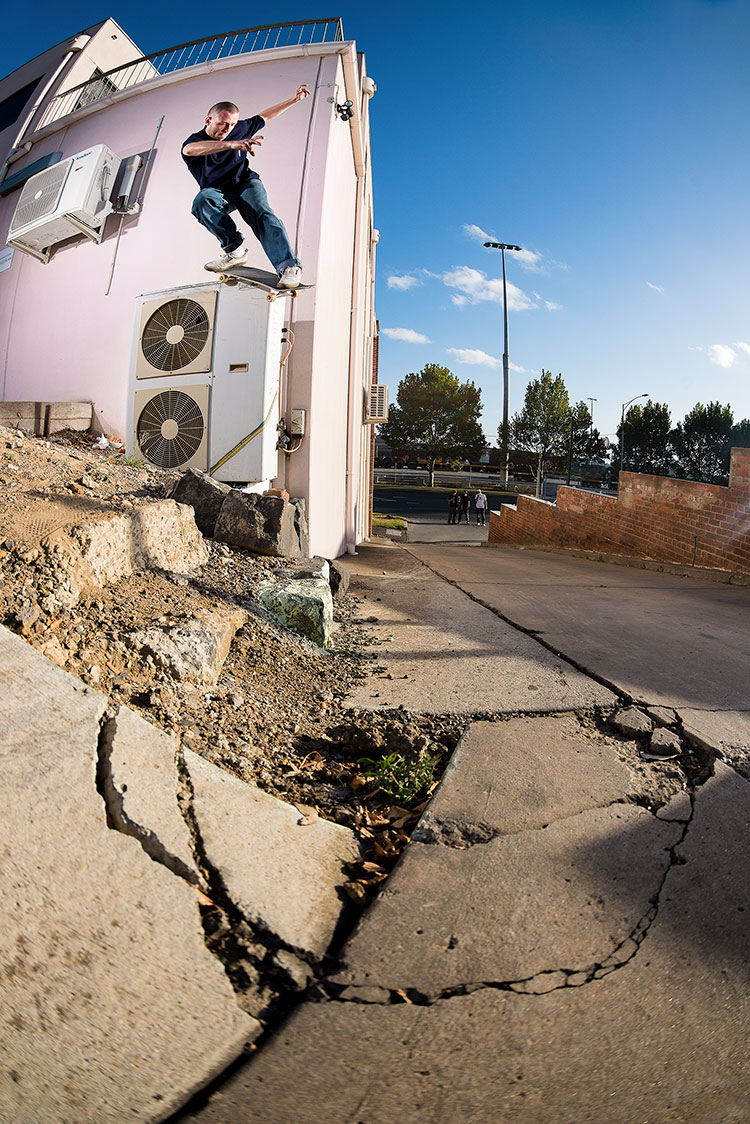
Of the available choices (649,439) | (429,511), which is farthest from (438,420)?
(429,511)

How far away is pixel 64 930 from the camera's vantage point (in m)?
1.31

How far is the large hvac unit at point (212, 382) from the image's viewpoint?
229 inches

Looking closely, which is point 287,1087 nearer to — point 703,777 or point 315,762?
point 315,762

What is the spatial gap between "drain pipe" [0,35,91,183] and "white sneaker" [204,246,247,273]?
662 cm

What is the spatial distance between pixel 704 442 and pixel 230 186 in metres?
61.7

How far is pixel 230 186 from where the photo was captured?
254 inches

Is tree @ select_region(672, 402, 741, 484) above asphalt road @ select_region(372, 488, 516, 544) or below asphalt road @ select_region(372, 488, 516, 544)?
above

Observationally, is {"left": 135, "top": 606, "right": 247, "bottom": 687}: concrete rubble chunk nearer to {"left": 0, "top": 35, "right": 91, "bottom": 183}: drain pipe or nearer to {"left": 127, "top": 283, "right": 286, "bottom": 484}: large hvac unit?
{"left": 127, "top": 283, "right": 286, "bottom": 484}: large hvac unit

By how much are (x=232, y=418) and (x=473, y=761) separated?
461 cm

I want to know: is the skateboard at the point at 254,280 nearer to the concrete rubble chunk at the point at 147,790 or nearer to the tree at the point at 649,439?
the concrete rubble chunk at the point at 147,790

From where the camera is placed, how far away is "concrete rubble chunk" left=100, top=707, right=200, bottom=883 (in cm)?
158

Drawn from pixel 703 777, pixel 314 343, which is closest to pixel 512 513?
pixel 314 343

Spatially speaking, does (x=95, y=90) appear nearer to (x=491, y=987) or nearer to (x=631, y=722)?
(x=631, y=722)

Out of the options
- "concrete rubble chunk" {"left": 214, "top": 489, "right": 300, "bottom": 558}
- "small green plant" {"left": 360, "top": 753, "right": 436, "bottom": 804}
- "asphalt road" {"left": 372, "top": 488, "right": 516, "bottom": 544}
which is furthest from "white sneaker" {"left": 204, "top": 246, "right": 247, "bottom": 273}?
"asphalt road" {"left": 372, "top": 488, "right": 516, "bottom": 544}
